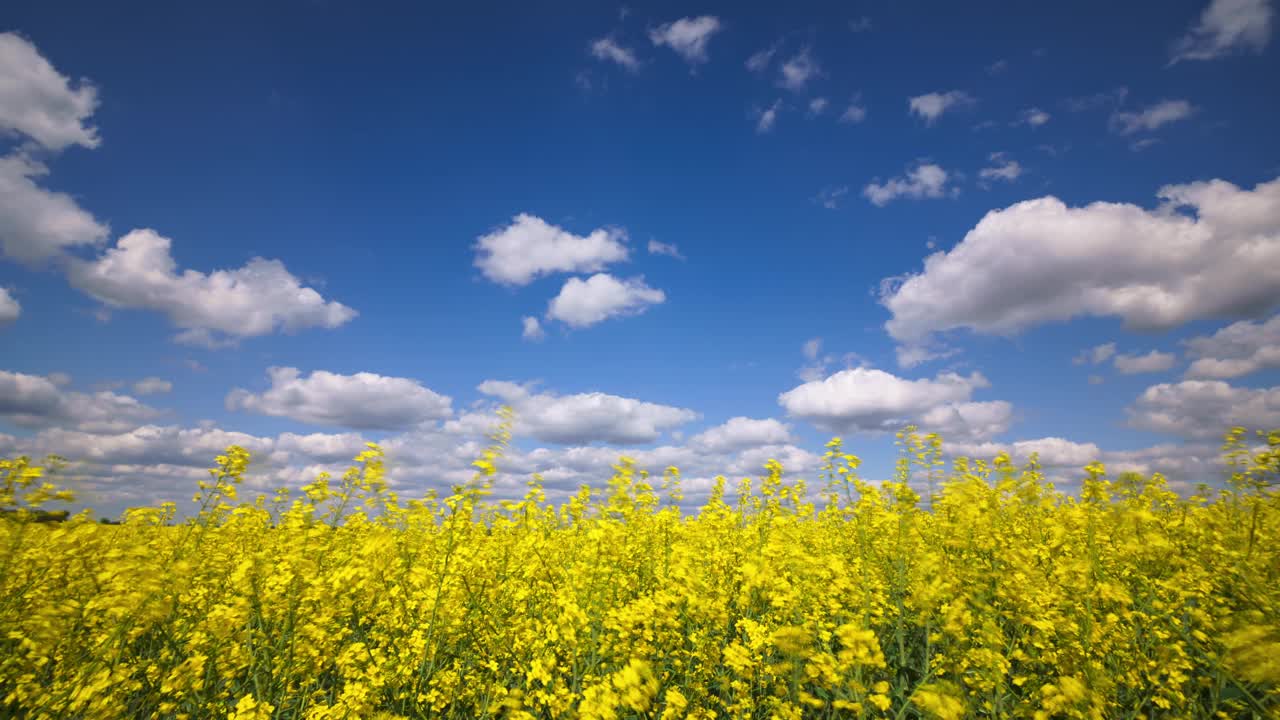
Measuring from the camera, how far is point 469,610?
567cm

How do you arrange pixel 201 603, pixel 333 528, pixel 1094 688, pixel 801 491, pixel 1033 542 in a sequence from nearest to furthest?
pixel 1094 688, pixel 333 528, pixel 201 603, pixel 1033 542, pixel 801 491

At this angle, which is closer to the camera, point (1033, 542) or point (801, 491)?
point (1033, 542)

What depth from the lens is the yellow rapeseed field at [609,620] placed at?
3.85m

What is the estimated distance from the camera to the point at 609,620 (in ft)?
14.5

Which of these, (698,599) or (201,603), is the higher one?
(698,599)

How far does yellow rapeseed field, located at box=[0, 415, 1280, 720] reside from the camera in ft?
12.6

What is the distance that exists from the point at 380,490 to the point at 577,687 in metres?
2.90

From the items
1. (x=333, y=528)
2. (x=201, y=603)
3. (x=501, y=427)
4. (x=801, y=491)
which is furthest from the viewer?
(x=801, y=491)

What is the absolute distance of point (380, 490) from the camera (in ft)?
18.8

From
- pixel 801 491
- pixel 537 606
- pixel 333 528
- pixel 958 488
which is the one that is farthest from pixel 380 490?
pixel 801 491

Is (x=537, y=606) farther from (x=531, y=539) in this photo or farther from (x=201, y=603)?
(x=201, y=603)

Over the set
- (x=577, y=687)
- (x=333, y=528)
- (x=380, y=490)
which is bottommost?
(x=577, y=687)

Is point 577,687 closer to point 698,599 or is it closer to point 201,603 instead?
point 698,599

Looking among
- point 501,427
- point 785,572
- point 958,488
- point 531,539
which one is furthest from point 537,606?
point 958,488
